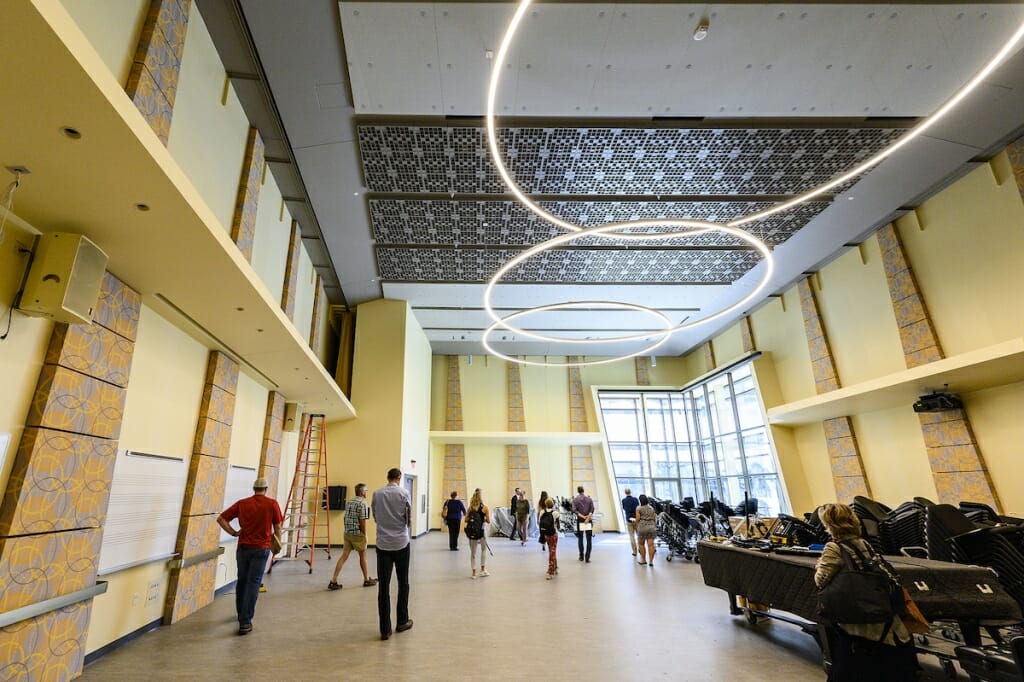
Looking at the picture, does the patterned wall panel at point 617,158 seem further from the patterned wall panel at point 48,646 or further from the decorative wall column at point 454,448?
the decorative wall column at point 454,448

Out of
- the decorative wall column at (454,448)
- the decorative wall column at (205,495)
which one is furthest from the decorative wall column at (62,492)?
the decorative wall column at (454,448)

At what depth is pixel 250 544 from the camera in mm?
4719

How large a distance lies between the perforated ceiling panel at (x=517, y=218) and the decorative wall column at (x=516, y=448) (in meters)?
9.60

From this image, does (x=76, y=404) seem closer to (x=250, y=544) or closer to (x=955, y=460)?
(x=250, y=544)

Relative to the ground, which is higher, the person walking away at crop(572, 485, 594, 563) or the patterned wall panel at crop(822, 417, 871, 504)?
the patterned wall panel at crop(822, 417, 871, 504)

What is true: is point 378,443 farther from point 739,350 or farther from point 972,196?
point 972,196

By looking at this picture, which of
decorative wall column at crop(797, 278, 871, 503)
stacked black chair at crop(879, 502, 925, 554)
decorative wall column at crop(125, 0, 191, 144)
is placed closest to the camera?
decorative wall column at crop(125, 0, 191, 144)

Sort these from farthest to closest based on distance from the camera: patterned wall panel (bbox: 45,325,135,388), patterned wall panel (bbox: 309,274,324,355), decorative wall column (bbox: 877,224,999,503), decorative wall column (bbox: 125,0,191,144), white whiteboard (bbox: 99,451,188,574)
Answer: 1. patterned wall panel (bbox: 309,274,324,355)
2. decorative wall column (bbox: 877,224,999,503)
3. white whiteboard (bbox: 99,451,188,574)
4. decorative wall column (bbox: 125,0,191,144)
5. patterned wall panel (bbox: 45,325,135,388)

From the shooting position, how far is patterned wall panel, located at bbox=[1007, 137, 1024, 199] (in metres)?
7.06

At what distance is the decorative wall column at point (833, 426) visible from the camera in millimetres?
10805

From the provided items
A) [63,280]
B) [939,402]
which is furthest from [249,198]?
[939,402]

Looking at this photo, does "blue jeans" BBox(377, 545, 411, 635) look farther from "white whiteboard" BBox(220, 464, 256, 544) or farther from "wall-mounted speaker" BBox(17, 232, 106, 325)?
"white whiteboard" BBox(220, 464, 256, 544)

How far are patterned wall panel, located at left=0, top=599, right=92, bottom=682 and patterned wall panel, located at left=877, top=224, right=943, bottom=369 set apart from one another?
12.5 m

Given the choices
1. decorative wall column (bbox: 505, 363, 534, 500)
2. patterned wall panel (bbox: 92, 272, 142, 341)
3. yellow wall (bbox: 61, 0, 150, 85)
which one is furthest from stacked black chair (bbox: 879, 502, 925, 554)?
decorative wall column (bbox: 505, 363, 534, 500)
